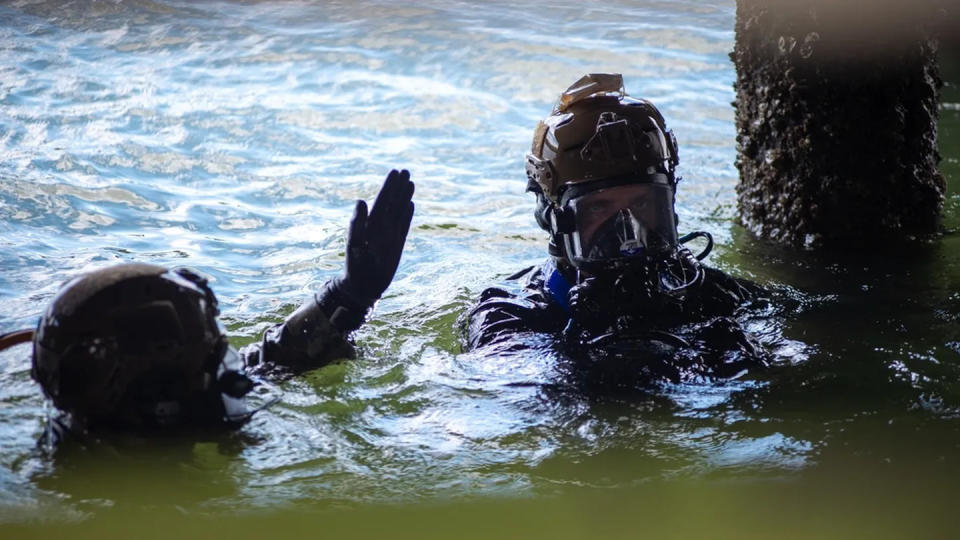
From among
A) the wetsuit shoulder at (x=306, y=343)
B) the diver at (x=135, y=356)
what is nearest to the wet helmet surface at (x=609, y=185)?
the wetsuit shoulder at (x=306, y=343)

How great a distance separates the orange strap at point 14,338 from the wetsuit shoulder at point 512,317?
1.74 m

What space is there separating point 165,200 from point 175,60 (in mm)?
3777

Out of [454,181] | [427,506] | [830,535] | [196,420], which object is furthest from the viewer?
[454,181]

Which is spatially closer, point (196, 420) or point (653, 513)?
point (653, 513)

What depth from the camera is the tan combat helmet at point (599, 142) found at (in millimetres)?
4258

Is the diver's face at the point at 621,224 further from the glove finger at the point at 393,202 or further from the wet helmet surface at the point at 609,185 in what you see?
the glove finger at the point at 393,202

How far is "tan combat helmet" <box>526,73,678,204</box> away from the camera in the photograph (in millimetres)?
4258

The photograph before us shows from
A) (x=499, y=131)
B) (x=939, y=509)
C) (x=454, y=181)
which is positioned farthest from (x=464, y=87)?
(x=939, y=509)

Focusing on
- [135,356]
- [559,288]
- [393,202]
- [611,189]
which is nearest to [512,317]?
[559,288]

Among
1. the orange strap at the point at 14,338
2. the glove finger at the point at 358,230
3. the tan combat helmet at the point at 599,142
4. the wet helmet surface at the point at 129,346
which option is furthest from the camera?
the tan combat helmet at the point at 599,142

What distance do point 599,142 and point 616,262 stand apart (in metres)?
0.49

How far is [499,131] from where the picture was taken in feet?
29.9

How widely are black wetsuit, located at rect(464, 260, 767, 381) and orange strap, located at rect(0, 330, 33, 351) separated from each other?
1.72m

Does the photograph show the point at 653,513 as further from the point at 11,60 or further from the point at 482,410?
the point at 11,60
